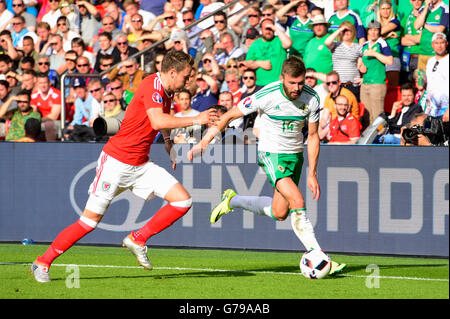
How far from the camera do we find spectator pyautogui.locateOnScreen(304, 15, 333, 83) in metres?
14.9

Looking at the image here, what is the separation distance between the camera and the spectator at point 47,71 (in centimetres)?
1756

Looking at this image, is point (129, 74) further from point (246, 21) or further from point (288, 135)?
point (288, 135)

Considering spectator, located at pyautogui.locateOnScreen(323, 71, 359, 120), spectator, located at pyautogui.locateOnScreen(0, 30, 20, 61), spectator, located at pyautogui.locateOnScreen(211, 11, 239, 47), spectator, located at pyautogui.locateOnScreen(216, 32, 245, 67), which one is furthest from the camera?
spectator, located at pyautogui.locateOnScreen(0, 30, 20, 61)

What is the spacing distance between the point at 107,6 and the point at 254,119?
6475 mm

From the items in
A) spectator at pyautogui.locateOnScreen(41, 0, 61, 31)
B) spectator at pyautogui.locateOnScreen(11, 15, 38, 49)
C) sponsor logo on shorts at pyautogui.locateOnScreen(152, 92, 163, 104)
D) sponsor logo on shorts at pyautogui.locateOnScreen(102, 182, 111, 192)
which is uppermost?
spectator at pyautogui.locateOnScreen(41, 0, 61, 31)

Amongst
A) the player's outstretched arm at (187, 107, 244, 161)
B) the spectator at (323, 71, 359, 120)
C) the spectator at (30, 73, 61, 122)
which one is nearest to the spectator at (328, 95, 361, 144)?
the spectator at (323, 71, 359, 120)

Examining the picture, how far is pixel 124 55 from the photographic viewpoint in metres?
17.1

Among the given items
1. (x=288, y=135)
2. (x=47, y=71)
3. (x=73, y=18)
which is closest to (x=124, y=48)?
(x=47, y=71)

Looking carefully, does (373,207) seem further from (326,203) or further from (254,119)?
(254,119)

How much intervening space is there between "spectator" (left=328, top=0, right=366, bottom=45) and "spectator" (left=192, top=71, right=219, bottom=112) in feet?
7.58

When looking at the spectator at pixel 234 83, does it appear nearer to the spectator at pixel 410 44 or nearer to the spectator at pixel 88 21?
the spectator at pixel 410 44

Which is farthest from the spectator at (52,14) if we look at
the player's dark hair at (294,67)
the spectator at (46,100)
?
the player's dark hair at (294,67)

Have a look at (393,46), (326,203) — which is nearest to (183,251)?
(326,203)

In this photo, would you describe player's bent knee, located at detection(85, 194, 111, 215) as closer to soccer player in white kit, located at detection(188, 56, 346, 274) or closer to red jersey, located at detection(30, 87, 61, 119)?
soccer player in white kit, located at detection(188, 56, 346, 274)
